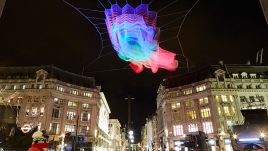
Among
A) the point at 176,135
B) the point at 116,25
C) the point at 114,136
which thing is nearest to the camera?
the point at 116,25

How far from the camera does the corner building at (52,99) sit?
6412cm

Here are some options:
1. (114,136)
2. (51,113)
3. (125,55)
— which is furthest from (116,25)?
(114,136)

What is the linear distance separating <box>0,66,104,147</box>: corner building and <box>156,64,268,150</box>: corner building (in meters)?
26.1

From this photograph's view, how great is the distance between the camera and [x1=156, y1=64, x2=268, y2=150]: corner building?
63.9 m

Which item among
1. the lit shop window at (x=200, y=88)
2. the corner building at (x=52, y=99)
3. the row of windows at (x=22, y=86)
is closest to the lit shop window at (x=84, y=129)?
the corner building at (x=52, y=99)

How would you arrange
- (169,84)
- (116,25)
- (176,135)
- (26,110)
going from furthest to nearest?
(169,84) < (176,135) < (26,110) < (116,25)

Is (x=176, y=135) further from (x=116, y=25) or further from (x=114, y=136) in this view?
(x=114, y=136)

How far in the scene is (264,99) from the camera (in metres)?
66.2

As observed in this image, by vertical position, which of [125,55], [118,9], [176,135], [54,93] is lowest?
[176,135]

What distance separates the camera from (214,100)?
65812 mm

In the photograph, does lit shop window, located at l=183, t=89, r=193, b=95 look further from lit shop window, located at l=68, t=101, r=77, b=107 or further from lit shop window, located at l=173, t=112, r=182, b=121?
lit shop window, located at l=68, t=101, r=77, b=107

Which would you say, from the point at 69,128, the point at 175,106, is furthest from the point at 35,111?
the point at 175,106

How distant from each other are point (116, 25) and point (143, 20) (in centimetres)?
228

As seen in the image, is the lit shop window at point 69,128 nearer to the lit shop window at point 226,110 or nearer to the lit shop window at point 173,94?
the lit shop window at point 173,94
